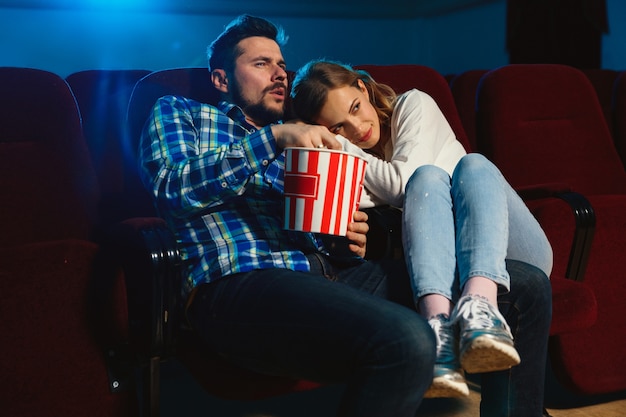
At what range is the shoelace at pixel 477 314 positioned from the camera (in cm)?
106

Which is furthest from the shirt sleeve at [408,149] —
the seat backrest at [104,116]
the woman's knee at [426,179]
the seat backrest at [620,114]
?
the seat backrest at [620,114]

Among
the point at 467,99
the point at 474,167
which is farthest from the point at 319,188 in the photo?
the point at 467,99

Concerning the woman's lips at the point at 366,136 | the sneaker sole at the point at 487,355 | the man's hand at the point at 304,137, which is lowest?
the sneaker sole at the point at 487,355

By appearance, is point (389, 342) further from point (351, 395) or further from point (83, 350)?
point (83, 350)

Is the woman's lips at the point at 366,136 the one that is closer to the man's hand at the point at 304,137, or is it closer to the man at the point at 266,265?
the man at the point at 266,265

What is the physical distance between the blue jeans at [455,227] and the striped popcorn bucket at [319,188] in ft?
0.48

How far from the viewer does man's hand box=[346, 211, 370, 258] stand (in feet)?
A: 4.55

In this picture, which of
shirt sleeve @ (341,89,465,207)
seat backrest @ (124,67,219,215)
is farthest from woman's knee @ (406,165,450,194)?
seat backrest @ (124,67,219,215)

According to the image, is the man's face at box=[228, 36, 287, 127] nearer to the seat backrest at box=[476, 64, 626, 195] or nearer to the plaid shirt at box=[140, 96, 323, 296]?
the plaid shirt at box=[140, 96, 323, 296]

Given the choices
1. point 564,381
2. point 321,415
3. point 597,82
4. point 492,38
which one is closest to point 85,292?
point 321,415

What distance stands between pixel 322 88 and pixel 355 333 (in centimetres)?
74

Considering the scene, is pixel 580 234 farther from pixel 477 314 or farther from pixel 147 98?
pixel 147 98

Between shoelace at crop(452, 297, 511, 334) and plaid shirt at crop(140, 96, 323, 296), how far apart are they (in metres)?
0.35

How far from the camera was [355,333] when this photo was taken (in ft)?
3.37
